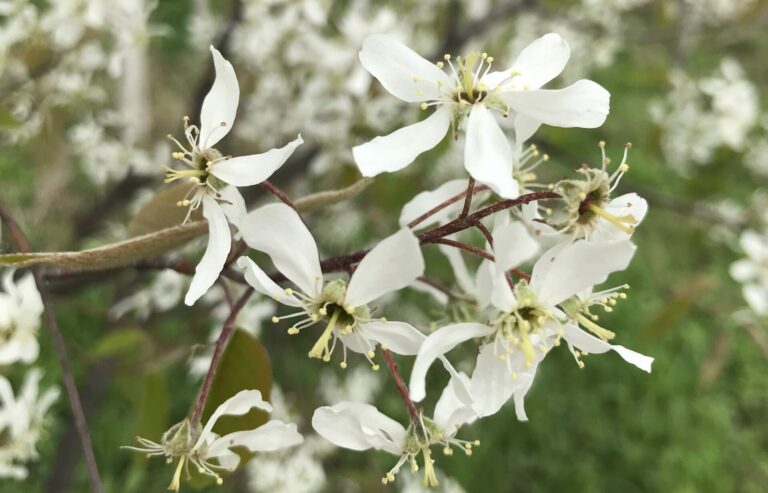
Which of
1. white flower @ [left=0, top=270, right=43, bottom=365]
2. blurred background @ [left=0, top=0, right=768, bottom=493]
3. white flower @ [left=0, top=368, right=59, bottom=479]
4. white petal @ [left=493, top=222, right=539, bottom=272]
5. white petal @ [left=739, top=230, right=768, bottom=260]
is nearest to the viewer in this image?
white petal @ [left=493, top=222, right=539, bottom=272]

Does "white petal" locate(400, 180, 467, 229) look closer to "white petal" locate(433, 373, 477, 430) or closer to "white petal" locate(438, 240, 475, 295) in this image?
"white petal" locate(438, 240, 475, 295)

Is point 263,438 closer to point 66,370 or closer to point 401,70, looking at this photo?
point 66,370

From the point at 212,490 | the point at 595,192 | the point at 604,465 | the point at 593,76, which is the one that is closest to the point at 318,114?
the point at 212,490

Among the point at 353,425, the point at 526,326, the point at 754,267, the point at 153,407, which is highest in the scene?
the point at 526,326

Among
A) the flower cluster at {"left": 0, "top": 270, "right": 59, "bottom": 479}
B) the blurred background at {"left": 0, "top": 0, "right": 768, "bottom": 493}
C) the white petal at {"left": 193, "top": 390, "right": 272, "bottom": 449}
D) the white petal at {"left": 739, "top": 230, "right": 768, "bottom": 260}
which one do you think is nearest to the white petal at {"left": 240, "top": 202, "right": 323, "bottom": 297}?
the white petal at {"left": 193, "top": 390, "right": 272, "bottom": 449}

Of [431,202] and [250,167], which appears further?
[431,202]

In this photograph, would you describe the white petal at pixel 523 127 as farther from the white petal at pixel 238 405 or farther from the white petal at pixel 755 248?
the white petal at pixel 755 248

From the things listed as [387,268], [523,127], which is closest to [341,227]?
[523,127]
